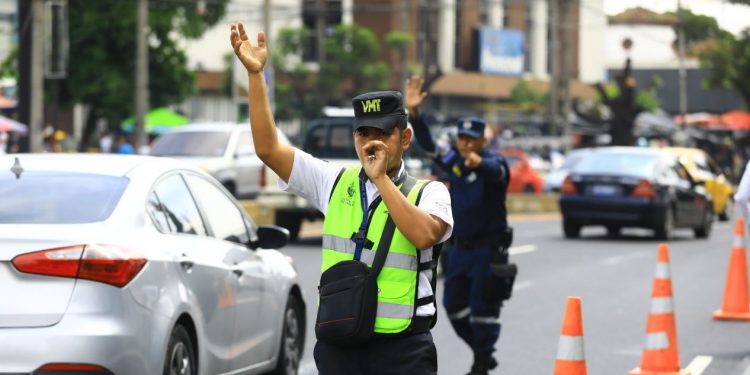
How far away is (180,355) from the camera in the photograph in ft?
26.0

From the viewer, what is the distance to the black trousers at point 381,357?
573 cm

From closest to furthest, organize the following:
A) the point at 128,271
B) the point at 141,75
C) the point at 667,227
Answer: the point at 128,271
the point at 667,227
the point at 141,75

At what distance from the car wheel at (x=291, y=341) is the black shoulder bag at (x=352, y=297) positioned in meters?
4.21

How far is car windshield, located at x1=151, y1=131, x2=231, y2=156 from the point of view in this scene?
2548 centimetres

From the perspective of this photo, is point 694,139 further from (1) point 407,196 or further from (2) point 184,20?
(1) point 407,196

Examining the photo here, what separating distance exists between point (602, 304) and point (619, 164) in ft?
31.8

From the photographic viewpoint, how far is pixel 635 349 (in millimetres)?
12750

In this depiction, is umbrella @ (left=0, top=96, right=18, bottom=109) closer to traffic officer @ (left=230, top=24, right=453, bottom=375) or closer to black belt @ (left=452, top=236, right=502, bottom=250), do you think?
black belt @ (left=452, top=236, right=502, bottom=250)

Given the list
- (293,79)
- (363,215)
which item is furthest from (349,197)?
(293,79)

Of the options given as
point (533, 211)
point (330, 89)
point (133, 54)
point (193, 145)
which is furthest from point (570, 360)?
point (330, 89)

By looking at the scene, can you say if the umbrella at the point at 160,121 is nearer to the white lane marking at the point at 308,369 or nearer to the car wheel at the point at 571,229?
the car wheel at the point at 571,229

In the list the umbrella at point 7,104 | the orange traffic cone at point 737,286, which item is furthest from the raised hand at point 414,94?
the umbrella at point 7,104

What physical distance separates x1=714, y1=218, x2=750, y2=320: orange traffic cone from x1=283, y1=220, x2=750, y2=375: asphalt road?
115 mm

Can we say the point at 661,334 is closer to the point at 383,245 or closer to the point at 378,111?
the point at 383,245
